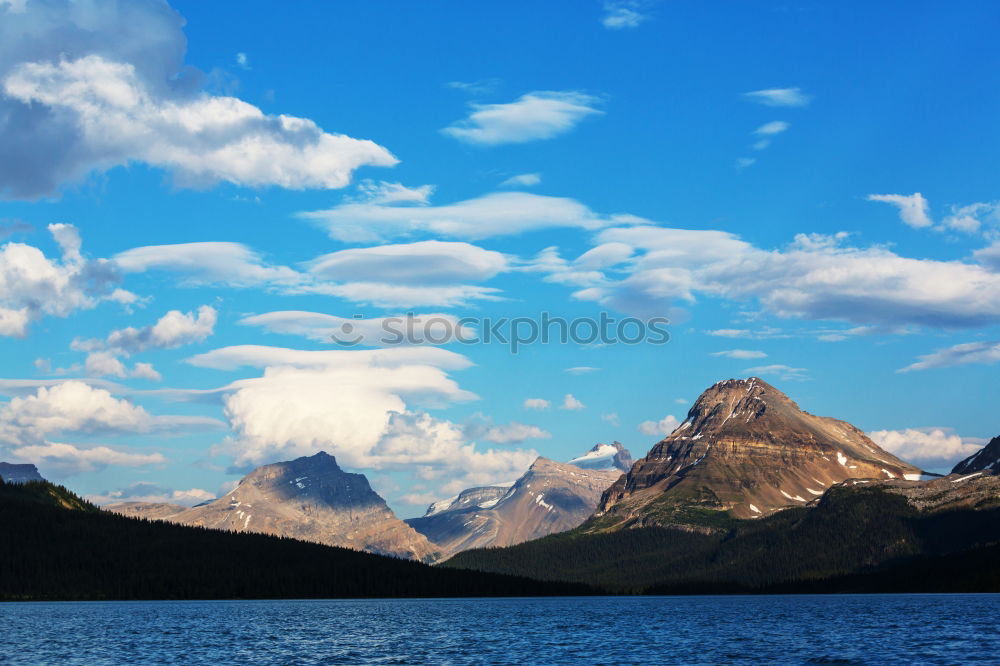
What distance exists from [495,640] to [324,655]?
140 feet

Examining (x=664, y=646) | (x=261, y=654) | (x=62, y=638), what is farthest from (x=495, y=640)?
(x=62, y=638)

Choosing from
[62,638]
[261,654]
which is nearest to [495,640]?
[261,654]

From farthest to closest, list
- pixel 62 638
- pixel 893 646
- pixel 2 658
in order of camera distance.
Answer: pixel 62 638, pixel 893 646, pixel 2 658

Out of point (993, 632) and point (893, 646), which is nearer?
point (893, 646)

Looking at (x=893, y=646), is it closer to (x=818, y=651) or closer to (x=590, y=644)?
(x=818, y=651)

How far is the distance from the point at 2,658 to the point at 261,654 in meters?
34.9

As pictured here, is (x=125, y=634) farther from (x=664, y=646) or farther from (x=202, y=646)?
(x=664, y=646)

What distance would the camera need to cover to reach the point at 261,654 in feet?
511

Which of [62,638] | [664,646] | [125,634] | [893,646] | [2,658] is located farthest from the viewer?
[125,634]

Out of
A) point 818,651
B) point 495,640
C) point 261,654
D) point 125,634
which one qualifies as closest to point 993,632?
point 818,651

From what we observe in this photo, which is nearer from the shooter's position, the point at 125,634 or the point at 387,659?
the point at 387,659

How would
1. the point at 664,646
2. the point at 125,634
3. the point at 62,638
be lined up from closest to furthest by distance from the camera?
the point at 664,646, the point at 62,638, the point at 125,634

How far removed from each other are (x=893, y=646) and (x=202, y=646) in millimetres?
107127

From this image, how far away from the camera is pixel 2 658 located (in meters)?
146
